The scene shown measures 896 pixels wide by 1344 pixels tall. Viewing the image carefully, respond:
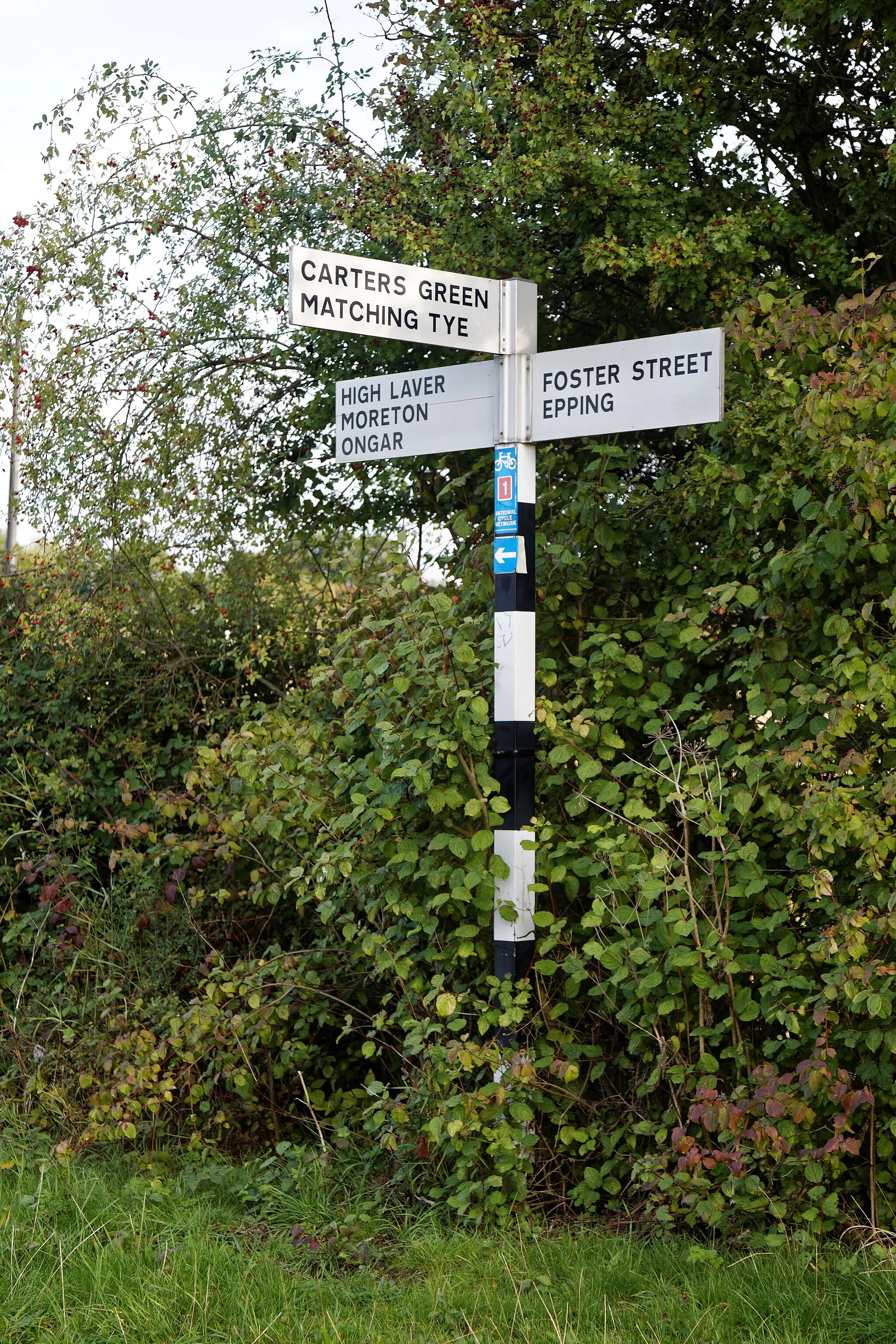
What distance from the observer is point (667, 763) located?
470cm

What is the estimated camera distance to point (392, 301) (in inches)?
188

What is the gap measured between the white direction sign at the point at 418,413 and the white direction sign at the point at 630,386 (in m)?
0.19

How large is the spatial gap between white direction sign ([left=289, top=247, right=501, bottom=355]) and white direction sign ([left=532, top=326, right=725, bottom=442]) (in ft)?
0.88

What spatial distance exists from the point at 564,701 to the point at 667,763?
2.16 ft

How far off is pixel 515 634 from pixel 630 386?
2.97ft

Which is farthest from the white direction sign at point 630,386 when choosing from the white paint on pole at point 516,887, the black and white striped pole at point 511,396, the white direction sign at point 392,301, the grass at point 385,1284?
the grass at point 385,1284

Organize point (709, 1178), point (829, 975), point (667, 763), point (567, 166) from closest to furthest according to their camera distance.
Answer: point (829, 975) < point (709, 1178) < point (667, 763) < point (567, 166)

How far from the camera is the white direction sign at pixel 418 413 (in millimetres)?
4980

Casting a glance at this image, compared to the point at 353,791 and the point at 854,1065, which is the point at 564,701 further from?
the point at 854,1065

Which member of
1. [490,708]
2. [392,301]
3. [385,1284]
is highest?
[392,301]

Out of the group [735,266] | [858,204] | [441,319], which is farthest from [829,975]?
[858,204]

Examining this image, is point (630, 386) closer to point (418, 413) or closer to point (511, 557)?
point (511, 557)

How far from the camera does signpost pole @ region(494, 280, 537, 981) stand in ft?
15.4

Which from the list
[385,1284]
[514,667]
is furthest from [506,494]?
A: [385,1284]
